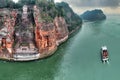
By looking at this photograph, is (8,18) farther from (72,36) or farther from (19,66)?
(72,36)

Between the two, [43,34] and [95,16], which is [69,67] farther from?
[95,16]

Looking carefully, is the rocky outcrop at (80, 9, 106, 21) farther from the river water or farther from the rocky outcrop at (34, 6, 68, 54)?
the rocky outcrop at (34, 6, 68, 54)

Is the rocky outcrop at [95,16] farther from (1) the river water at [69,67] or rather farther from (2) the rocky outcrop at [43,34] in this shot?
(2) the rocky outcrop at [43,34]

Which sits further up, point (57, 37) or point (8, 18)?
point (8, 18)

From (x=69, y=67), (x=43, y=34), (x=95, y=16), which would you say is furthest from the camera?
(x=95, y=16)

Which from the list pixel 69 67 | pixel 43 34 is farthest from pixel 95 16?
pixel 69 67

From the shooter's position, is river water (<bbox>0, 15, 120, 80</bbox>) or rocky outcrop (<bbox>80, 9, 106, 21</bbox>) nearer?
river water (<bbox>0, 15, 120, 80</bbox>)

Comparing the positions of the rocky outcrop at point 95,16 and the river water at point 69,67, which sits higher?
the rocky outcrop at point 95,16

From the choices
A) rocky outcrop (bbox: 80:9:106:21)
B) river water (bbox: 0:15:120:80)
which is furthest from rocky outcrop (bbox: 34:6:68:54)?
rocky outcrop (bbox: 80:9:106:21)

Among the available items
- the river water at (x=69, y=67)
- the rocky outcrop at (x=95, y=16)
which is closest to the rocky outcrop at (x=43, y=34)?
the river water at (x=69, y=67)

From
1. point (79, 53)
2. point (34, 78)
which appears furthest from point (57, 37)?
point (34, 78)

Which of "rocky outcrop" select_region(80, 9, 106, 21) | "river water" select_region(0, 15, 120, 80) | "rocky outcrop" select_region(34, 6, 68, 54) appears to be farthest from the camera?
"rocky outcrop" select_region(80, 9, 106, 21)
